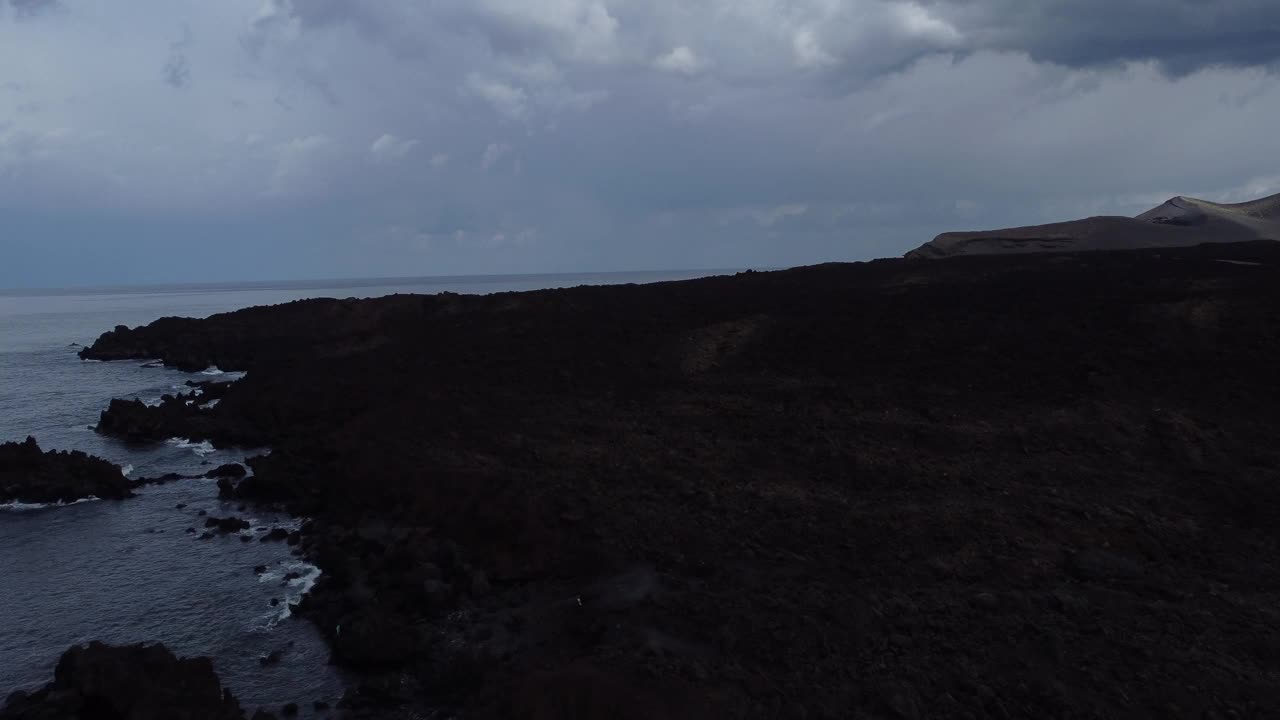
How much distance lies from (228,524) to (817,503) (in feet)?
56.7

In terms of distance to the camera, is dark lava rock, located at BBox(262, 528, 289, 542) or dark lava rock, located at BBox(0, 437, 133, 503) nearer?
dark lava rock, located at BBox(262, 528, 289, 542)

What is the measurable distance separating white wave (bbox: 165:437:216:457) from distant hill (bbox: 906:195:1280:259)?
196ft

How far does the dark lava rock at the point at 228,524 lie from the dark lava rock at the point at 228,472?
562 centimetres

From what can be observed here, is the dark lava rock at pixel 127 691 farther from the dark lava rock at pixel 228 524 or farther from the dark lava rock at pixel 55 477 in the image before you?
the dark lava rock at pixel 55 477

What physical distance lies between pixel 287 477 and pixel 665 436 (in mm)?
12750

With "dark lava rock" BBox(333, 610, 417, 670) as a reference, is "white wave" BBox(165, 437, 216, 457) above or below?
→ above

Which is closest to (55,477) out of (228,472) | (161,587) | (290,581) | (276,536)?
(228,472)

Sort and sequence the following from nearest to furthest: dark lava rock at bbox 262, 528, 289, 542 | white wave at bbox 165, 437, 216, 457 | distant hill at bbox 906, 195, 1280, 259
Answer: dark lava rock at bbox 262, 528, 289, 542 < white wave at bbox 165, 437, 216, 457 < distant hill at bbox 906, 195, 1280, 259

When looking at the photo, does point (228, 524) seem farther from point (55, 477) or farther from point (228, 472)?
point (55, 477)

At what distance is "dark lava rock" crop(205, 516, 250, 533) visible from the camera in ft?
81.5

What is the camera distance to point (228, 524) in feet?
81.8

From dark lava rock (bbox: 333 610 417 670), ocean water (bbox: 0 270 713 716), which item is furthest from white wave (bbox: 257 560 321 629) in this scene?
dark lava rock (bbox: 333 610 417 670)

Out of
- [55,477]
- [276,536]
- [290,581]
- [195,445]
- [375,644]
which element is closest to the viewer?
[375,644]

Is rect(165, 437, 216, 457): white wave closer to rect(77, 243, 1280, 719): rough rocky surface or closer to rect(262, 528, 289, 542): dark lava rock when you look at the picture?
rect(77, 243, 1280, 719): rough rocky surface
